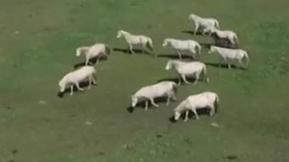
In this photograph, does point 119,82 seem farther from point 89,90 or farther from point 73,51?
point 73,51

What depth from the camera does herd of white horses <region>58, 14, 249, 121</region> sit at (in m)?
17.6

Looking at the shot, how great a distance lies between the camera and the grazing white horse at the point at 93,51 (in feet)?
67.8

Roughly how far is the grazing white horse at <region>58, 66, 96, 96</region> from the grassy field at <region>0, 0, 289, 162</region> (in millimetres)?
229

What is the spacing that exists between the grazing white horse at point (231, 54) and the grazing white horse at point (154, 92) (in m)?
2.48

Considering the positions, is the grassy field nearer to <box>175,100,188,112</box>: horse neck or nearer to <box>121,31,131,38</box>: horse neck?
<box>175,100,188,112</box>: horse neck

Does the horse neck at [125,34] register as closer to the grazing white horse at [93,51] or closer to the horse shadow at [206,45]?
the grazing white horse at [93,51]

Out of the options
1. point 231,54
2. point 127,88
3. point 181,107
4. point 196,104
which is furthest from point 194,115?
point 231,54

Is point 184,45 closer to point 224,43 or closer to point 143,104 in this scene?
point 224,43

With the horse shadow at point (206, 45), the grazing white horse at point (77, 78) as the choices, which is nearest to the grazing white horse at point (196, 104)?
the grazing white horse at point (77, 78)

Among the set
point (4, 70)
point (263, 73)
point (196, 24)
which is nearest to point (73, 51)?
point (4, 70)

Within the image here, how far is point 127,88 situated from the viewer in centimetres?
1927

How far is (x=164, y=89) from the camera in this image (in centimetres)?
1812

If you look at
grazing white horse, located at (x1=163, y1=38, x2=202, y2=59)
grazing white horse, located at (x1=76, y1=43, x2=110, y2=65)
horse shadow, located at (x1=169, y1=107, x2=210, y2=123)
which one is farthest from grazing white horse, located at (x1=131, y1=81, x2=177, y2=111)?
grazing white horse, located at (x1=76, y1=43, x2=110, y2=65)

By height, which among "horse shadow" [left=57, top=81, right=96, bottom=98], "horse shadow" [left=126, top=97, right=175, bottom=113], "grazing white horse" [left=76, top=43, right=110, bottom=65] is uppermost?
"grazing white horse" [left=76, top=43, right=110, bottom=65]
